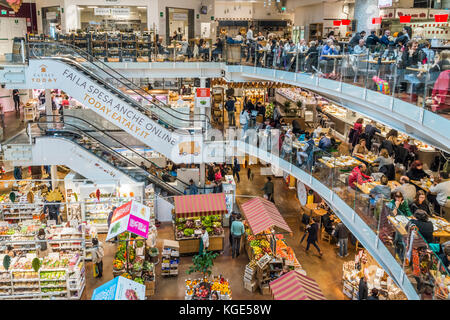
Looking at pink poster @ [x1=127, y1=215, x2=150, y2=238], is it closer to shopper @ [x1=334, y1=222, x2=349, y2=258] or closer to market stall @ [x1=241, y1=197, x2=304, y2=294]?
market stall @ [x1=241, y1=197, x2=304, y2=294]

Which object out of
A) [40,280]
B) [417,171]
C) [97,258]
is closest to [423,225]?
[417,171]

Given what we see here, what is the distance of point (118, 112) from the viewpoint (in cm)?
1423

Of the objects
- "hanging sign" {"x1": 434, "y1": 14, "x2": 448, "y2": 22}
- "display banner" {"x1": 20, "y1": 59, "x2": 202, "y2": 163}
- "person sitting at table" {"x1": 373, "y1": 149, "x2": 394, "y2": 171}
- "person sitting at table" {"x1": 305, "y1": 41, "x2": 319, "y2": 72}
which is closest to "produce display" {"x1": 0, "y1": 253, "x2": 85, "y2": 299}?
"display banner" {"x1": 20, "y1": 59, "x2": 202, "y2": 163}

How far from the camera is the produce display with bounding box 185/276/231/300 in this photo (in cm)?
946

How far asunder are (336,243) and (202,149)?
5523mm

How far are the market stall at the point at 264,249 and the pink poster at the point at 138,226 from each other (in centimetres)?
307

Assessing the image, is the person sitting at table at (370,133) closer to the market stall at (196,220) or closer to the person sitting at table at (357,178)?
the person sitting at table at (357,178)

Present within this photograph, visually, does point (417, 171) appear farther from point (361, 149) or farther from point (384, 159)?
point (361, 149)

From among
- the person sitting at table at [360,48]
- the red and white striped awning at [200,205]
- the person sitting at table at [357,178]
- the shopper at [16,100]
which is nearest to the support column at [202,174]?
the red and white striped awning at [200,205]

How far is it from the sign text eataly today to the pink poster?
18.2ft

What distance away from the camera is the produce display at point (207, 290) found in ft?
31.0

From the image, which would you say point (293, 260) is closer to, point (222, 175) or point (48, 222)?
point (222, 175)

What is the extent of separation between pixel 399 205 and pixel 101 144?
33.9 feet
